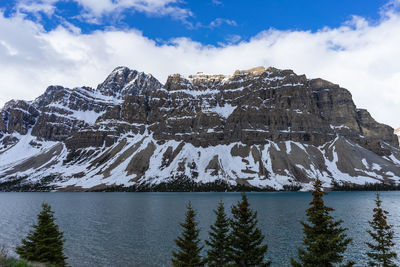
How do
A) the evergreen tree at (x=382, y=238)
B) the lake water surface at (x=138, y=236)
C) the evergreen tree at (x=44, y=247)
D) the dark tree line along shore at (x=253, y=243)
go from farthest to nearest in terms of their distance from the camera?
the lake water surface at (x=138, y=236) → the evergreen tree at (x=44, y=247) → the evergreen tree at (x=382, y=238) → the dark tree line along shore at (x=253, y=243)

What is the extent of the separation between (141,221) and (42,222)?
181ft

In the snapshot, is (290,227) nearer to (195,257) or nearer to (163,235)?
(163,235)

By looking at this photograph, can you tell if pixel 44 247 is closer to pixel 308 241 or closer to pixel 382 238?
pixel 308 241

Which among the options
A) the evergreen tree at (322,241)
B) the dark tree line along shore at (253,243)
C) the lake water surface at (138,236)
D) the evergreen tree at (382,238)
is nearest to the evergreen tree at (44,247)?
the dark tree line along shore at (253,243)

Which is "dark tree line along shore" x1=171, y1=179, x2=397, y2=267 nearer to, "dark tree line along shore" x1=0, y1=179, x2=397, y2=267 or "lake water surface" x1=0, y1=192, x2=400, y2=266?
"dark tree line along shore" x1=0, y1=179, x2=397, y2=267

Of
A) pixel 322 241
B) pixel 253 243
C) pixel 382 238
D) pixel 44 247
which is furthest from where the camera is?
pixel 44 247

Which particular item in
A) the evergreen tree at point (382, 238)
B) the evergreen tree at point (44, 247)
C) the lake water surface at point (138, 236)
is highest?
the evergreen tree at point (382, 238)

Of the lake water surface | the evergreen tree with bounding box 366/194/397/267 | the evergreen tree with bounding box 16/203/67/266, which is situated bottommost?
the lake water surface

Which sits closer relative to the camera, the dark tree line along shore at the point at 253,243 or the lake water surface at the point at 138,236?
the dark tree line along shore at the point at 253,243

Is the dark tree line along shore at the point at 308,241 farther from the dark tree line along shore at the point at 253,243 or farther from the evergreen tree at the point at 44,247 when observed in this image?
the evergreen tree at the point at 44,247

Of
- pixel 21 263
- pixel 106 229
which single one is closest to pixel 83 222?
pixel 106 229

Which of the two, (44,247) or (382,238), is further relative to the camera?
(44,247)

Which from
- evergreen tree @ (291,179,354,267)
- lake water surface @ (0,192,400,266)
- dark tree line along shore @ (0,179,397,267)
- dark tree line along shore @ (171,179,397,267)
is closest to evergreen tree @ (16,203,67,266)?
dark tree line along shore @ (0,179,397,267)

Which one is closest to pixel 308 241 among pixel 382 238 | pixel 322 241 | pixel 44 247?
pixel 322 241
